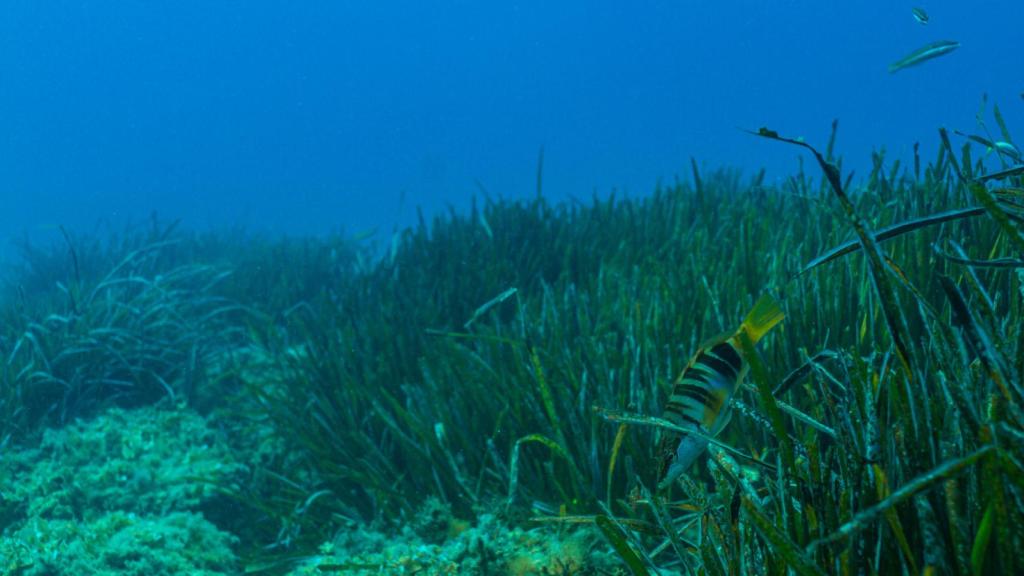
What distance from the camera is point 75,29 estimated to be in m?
141

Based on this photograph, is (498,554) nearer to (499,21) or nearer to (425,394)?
(425,394)

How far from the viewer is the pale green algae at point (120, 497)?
3445 millimetres

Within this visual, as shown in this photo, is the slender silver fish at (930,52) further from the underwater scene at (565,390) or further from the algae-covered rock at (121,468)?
the algae-covered rock at (121,468)

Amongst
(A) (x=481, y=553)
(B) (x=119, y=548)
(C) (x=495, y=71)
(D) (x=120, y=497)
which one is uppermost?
(C) (x=495, y=71)

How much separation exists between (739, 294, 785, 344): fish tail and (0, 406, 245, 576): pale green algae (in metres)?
2.84

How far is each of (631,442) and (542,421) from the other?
447mm

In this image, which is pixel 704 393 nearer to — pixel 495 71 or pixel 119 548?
pixel 119 548

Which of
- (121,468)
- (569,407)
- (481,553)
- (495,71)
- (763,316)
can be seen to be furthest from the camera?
(495,71)

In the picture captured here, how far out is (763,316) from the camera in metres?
1.73

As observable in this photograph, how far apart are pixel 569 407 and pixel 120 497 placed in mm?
2856

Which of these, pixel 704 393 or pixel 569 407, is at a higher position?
pixel 569 407

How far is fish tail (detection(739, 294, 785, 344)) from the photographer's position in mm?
1709

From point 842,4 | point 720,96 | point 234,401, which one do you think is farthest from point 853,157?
point 842,4

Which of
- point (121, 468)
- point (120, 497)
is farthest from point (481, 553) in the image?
point (121, 468)
